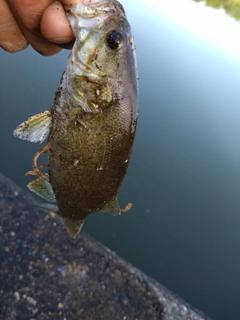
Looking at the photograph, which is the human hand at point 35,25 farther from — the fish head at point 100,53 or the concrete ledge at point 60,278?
the concrete ledge at point 60,278

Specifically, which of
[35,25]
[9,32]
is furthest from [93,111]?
[9,32]

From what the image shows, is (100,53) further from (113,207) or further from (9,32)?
(113,207)

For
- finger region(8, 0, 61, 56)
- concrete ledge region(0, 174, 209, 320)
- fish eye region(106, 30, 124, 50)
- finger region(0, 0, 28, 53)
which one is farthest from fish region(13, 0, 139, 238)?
concrete ledge region(0, 174, 209, 320)

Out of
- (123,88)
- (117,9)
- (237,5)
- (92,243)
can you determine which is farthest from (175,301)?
(237,5)

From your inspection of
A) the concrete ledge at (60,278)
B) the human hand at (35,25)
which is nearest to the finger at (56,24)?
the human hand at (35,25)

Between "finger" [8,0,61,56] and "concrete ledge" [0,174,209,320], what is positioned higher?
"finger" [8,0,61,56]

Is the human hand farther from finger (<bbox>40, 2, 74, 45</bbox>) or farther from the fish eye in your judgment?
the fish eye
